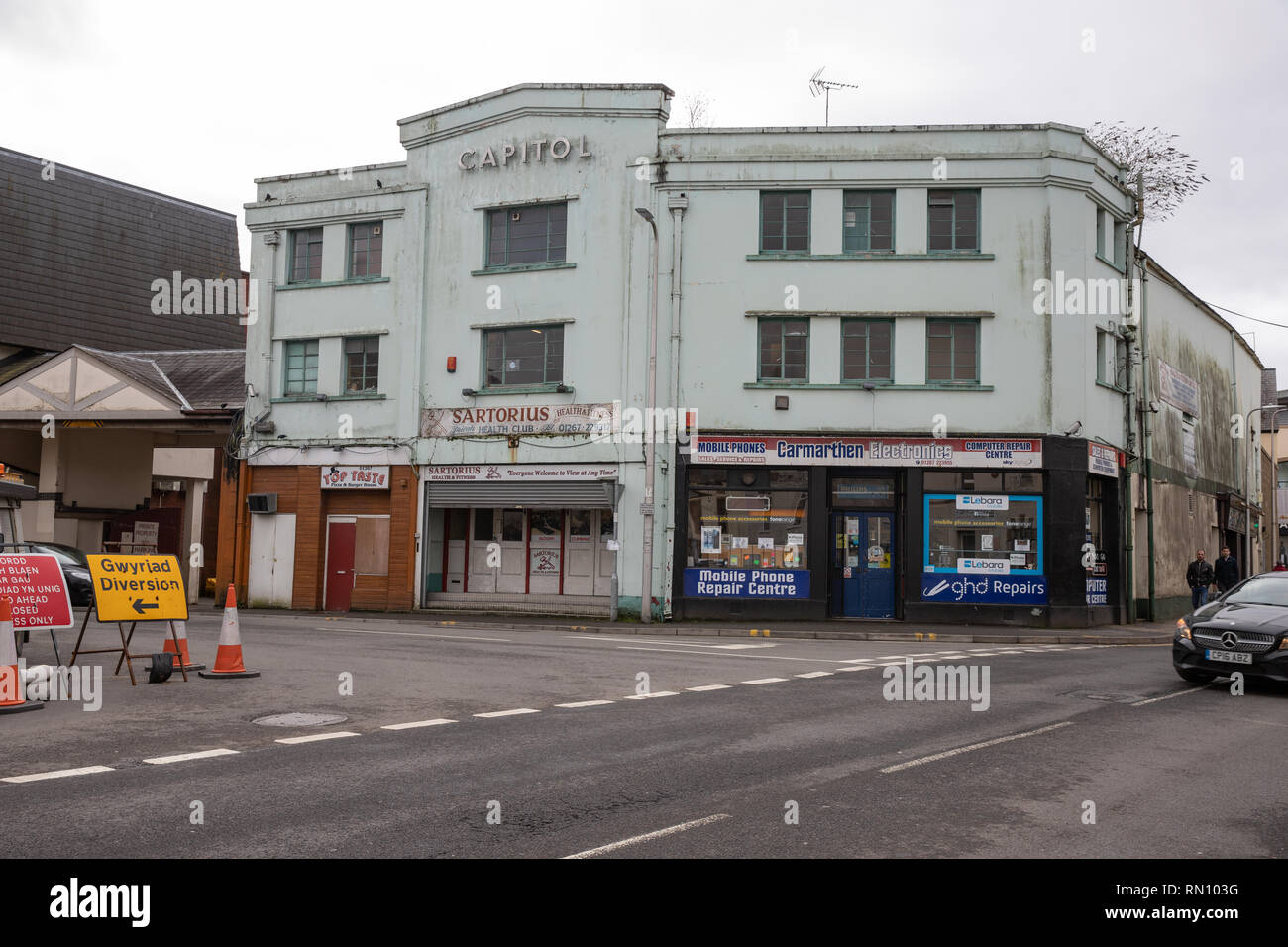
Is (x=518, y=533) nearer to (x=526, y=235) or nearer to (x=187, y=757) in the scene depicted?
(x=526, y=235)

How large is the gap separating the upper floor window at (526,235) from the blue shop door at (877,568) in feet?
30.7

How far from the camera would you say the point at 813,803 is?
6898mm

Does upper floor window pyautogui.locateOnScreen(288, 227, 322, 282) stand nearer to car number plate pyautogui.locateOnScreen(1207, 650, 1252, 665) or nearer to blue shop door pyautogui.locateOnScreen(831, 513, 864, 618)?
blue shop door pyautogui.locateOnScreen(831, 513, 864, 618)

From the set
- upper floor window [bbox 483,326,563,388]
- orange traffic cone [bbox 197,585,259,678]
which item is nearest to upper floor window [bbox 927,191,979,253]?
upper floor window [bbox 483,326,563,388]

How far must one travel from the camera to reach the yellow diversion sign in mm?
12055

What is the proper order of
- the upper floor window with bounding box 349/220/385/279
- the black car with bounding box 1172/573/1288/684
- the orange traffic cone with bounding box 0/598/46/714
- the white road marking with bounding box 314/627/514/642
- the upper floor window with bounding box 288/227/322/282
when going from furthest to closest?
the upper floor window with bounding box 288/227/322/282
the upper floor window with bounding box 349/220/385/279
the white road marking with bounding box 314/627/514/642
the black car with bounding box 1172/573/1288/684
the orange traffic cone with bounding box 0/598/46/714

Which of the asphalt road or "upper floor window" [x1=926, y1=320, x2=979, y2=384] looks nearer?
the asphalt road

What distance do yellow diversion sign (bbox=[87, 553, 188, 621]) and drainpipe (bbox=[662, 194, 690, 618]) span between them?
13.1 m

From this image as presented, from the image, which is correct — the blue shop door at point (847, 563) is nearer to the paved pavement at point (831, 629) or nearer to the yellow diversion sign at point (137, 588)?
the paved pavement at point (831, 629)

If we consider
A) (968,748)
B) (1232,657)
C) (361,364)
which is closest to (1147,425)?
(1232,657)

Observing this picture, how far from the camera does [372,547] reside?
27.9 metres
